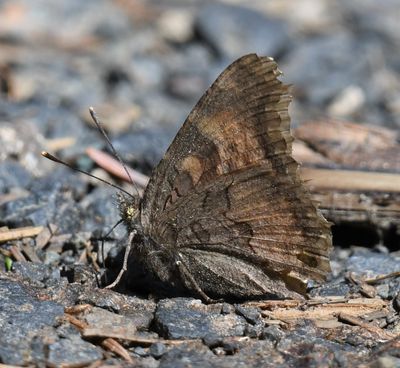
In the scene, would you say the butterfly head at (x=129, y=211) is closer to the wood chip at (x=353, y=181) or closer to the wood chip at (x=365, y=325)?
the wood chip at (x=365, y=325)

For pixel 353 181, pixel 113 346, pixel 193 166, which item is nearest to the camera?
pixel 113 346

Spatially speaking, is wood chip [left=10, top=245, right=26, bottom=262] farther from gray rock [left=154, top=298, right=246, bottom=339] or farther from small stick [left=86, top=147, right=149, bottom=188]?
small stick [left=86, top=147, right=149, bottom=188]

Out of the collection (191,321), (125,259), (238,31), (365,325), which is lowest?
(191,321)

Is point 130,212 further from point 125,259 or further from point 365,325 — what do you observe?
point 365,325

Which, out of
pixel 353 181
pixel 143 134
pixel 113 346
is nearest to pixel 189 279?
pixel 113 346

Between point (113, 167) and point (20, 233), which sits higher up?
point (113, 167)

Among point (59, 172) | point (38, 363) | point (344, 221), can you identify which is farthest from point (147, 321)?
point (59, 172)

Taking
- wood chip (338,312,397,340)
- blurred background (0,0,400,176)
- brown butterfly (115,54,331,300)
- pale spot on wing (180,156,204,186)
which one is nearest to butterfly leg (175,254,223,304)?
brown butterfly (115,54,331,300)
